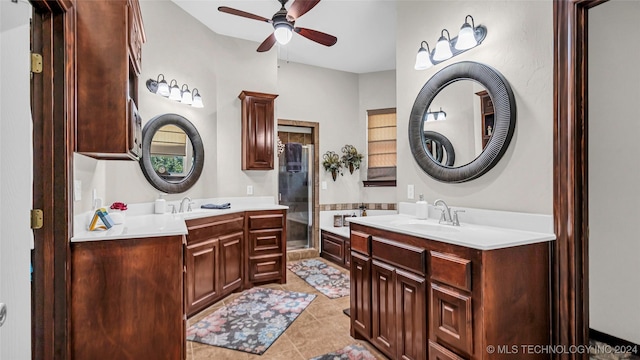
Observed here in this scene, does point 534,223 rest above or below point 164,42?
below

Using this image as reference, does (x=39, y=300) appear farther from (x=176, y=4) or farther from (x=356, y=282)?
(x=176, y=4)

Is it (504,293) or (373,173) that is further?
(373,173)

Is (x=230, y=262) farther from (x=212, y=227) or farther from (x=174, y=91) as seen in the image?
(x=174, y=91)

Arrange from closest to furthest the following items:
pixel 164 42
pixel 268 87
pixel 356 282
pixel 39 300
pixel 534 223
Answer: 1. pixel 39 300
2. pixel 534 223
3. pixel 356 282
4. pixel 164 42
5. pixel 268 87

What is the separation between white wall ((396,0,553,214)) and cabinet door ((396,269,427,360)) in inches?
30.9

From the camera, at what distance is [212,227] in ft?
10.4

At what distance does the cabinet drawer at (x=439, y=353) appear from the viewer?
1.69 meters

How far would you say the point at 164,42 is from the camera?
132 inches

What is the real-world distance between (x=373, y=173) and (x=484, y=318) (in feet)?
12.3

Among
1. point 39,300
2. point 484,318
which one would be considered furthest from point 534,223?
point 39,300

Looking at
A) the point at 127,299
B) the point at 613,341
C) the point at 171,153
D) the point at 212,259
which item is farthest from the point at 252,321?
the point at 613,341

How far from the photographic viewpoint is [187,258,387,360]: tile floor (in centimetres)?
231

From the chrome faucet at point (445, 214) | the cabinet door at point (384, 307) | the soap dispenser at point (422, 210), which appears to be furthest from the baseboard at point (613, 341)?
the cabinet door at point (384, 307)

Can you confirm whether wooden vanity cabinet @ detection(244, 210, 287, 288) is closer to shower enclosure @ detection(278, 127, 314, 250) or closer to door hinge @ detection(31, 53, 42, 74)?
shower enclosure @ detection(278, 127, 314, 250)
